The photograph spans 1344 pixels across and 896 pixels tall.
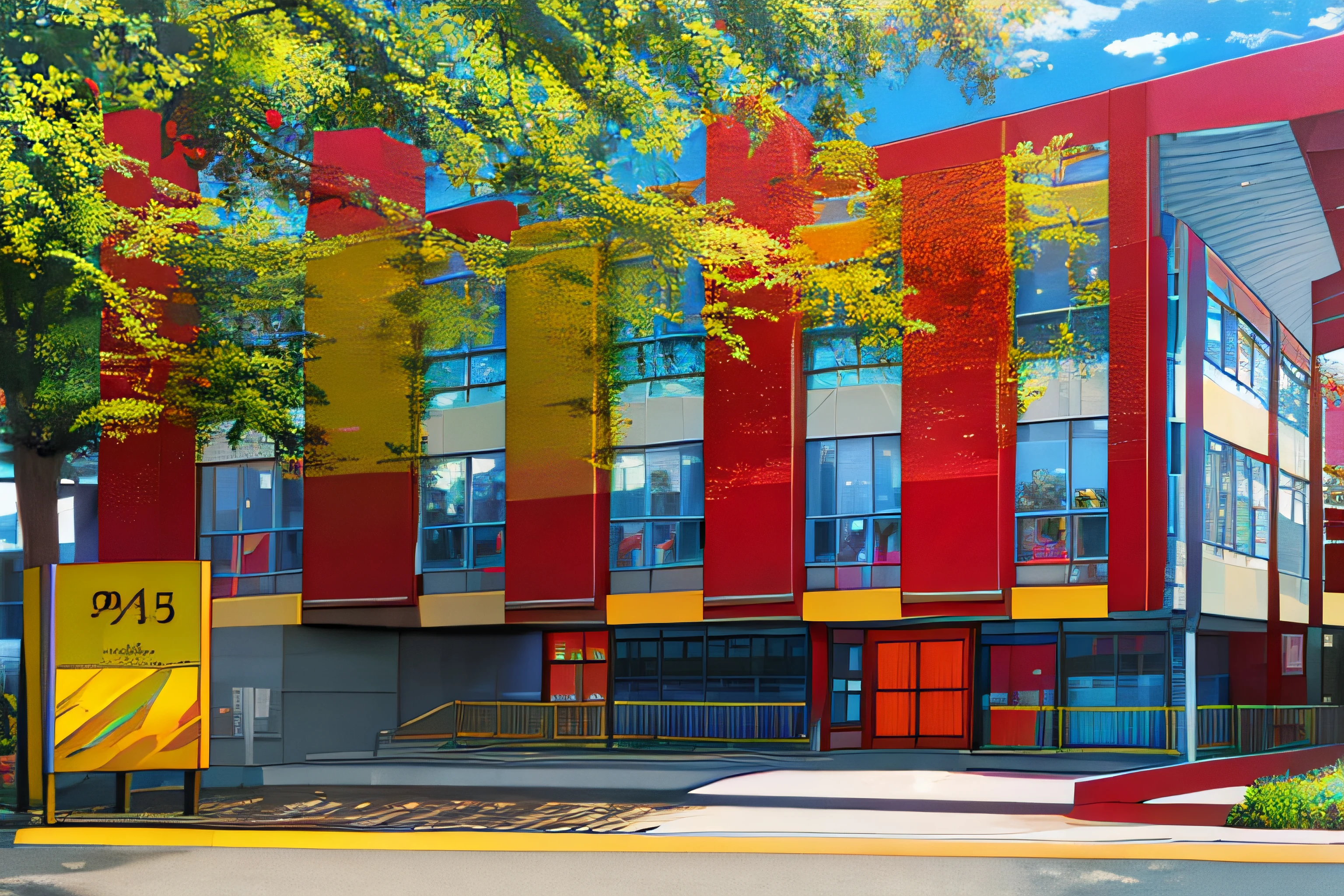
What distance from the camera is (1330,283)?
1159cm

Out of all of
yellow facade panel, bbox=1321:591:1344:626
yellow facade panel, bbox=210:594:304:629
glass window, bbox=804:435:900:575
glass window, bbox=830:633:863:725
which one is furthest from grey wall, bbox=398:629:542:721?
yellow facade panel, bbox=1321:591:1344:626

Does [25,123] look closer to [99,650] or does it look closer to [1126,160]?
[99,650]

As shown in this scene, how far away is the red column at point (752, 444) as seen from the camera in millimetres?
12023

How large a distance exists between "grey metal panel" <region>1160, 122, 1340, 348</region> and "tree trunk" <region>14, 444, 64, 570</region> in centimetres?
1171

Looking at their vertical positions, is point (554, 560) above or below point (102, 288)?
below

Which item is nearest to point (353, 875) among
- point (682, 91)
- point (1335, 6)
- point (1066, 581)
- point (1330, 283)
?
point (1066, 581)

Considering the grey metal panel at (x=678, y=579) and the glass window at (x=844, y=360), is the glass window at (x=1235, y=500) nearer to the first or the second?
the glass window at (x=844, y=360)

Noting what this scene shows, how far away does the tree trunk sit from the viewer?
13.0 metres

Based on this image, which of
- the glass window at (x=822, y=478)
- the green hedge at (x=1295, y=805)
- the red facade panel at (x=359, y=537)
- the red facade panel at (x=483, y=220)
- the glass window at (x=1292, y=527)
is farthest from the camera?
the red facade panel at (x=359, y=537)

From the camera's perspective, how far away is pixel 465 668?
13.0 meters

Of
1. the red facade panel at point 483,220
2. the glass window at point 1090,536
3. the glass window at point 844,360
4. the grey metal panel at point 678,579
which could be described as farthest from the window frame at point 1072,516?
the red facade panel at point 483,220

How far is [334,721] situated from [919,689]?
6191 millimetres

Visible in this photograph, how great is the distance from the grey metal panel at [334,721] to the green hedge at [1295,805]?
326 inches

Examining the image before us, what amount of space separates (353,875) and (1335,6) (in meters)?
11.0
